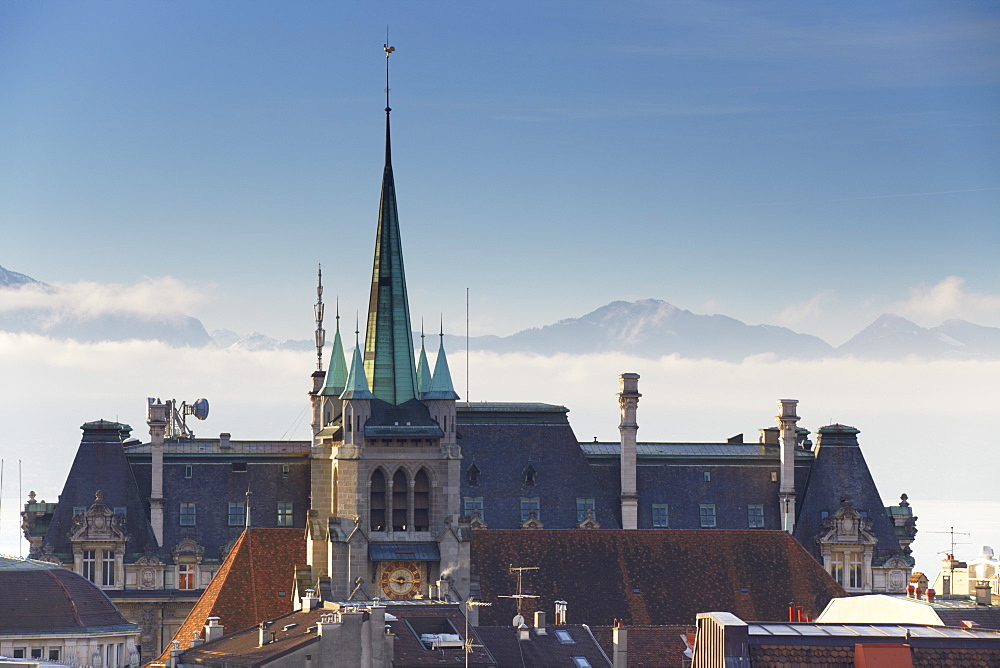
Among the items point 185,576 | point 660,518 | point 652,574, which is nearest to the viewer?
point 652,574

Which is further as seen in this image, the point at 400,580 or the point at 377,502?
the point at 377,502

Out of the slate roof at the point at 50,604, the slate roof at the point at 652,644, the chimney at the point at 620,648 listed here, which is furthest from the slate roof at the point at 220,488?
the chimney at the point at 620,648

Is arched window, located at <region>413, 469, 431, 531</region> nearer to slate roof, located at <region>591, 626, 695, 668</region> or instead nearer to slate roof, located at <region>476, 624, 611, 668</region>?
slate roof, located at <region>591, 626, 695, 668</region>

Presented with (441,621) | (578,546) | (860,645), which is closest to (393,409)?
(578,546)

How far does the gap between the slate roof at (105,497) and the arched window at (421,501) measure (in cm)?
2812

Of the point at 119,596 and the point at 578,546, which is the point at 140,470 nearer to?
the point at 119,596

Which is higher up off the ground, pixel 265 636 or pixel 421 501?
pixel 421 501

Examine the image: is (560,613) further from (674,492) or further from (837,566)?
(837,566)

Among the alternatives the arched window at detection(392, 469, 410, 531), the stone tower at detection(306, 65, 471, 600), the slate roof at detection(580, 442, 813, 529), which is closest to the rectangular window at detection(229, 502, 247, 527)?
the stone tower at detection(306, 65, 471, 600)

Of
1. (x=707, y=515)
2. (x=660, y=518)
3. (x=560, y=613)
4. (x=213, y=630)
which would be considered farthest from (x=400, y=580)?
(x=707, y=515)

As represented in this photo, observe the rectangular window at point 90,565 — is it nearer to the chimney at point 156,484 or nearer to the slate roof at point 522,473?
the chimney at point 156,484

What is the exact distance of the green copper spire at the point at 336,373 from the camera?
617 ft

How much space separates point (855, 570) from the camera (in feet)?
650

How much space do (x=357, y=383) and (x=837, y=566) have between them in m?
38.5
